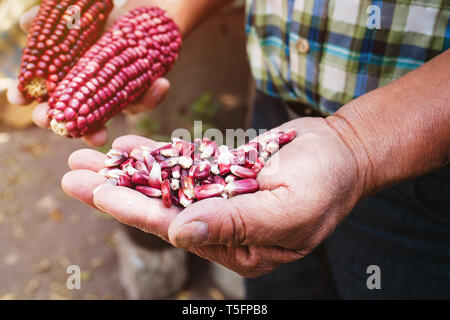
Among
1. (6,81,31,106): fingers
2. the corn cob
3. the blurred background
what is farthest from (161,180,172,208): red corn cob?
the blurred background

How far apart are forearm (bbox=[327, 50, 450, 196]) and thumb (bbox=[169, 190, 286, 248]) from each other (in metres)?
0.33

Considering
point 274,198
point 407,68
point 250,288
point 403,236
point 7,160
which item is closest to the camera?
point 274,198

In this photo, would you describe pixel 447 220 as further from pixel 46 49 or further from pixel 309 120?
pixel 46 49

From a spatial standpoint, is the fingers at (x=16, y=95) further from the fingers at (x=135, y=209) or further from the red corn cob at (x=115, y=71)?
the fingers at (x=135, y=209)

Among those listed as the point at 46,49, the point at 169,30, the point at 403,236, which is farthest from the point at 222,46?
the point at 403,236

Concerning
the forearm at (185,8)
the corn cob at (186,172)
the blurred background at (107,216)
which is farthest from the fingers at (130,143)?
the blurred background at (107,216)

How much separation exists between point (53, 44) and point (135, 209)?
996 millimetres

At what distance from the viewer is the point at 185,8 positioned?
1.85 meters

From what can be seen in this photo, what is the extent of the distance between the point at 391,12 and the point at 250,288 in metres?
1.52

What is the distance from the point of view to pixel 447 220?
1372 mm

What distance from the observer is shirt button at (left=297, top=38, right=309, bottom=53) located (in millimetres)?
1466

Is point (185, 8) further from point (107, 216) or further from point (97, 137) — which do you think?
point (107, 216)

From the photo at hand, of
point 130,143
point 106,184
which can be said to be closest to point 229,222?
point 106,184

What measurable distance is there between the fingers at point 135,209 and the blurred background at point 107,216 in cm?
137
